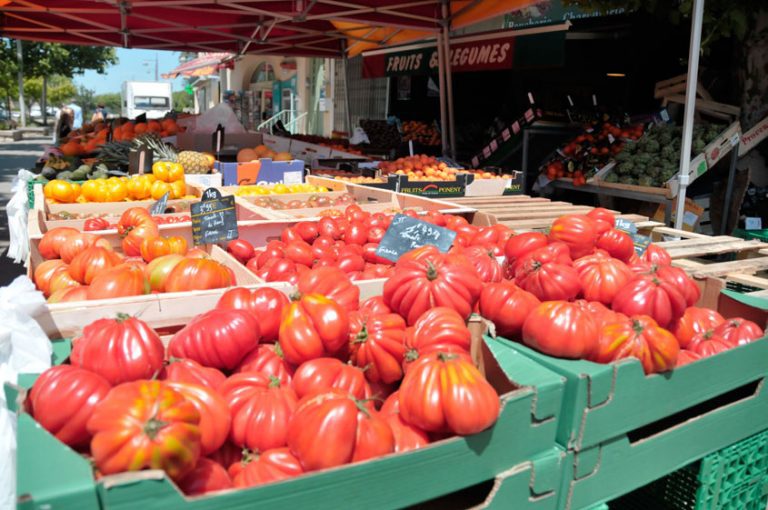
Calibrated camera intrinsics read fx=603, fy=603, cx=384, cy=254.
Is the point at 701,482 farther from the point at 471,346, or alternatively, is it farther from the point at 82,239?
the point at 82,239

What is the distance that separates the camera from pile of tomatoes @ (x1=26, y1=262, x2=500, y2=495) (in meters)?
1.30

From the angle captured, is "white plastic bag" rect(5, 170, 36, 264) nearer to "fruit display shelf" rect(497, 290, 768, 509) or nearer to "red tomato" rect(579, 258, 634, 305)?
"red tomato" rect(579, 258, 634, 305)

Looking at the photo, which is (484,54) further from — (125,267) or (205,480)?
(205,480)

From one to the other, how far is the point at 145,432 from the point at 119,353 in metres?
0.42

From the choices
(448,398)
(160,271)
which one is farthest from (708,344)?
(160,271)

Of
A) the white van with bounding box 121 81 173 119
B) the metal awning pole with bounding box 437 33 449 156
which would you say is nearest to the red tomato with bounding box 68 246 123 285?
the metal awning pole with bounding box 437 33 449 156

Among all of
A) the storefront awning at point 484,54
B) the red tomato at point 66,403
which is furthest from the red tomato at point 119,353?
the storefront awning at point 484,54

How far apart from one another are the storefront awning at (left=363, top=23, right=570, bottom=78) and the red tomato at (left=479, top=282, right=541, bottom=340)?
6.20 m

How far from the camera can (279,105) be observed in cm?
2695

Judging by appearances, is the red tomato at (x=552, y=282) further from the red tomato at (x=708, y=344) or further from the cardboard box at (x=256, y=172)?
the cardboard box at (x=256, y=172)

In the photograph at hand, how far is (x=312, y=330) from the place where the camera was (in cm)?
178

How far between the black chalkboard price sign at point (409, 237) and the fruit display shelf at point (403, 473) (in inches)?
33.2

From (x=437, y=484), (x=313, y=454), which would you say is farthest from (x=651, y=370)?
(x=313, y=454)

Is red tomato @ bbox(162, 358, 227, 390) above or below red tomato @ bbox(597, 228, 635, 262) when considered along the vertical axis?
below
